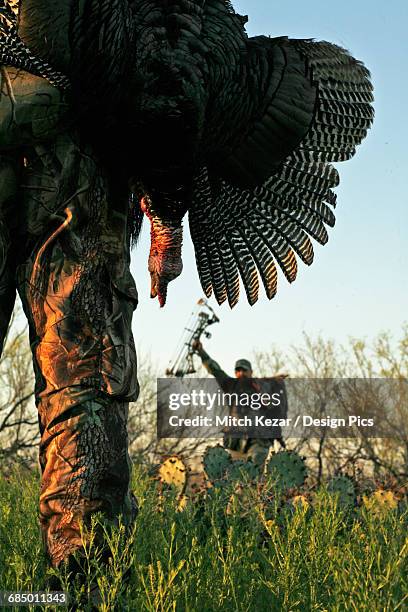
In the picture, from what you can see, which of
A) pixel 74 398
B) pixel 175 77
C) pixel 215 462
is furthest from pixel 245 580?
pixel 215 462

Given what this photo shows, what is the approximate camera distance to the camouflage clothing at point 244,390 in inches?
432

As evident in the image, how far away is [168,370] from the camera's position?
14055mm

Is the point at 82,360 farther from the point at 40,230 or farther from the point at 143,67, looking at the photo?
the point at 143,67

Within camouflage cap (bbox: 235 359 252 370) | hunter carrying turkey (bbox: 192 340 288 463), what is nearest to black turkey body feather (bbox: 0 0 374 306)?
hunter carrying turkey (bbox: 192 340 288 463)

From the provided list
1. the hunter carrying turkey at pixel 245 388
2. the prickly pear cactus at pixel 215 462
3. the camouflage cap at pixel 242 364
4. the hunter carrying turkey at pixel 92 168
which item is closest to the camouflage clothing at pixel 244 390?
the hunter carrying turkey at pixel 245 388

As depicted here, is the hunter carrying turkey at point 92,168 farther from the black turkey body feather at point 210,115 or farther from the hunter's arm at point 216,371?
the hunter's arm at point 216,371

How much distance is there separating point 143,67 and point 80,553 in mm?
1360

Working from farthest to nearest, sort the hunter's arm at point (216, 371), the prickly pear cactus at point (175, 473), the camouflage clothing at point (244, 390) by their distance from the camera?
the hunter's arm at point (216, 371), the camouflage clothing at point (244, 390), the prickly pear cactus at point (175, 473)

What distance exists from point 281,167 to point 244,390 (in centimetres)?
895

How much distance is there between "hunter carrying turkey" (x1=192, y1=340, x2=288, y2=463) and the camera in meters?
11.0

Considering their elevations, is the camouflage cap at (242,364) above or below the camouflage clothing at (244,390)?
above

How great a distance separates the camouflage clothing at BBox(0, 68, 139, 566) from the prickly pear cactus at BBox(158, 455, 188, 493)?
17.2 ft

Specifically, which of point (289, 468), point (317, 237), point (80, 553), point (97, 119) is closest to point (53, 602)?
point (80, 553)

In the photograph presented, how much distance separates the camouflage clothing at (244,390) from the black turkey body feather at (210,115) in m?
7.67
